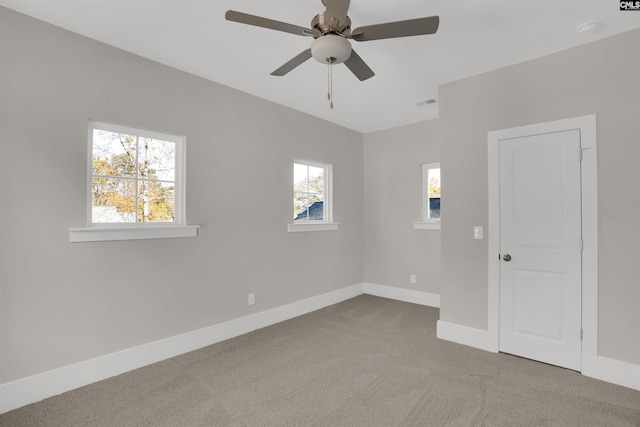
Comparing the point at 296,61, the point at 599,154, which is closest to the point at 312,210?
the point at 296,61

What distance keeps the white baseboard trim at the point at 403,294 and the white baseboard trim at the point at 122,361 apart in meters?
1.57

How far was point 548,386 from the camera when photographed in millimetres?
2377

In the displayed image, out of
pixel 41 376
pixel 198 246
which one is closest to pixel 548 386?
pixel 198 246

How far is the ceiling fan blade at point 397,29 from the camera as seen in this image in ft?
5.65

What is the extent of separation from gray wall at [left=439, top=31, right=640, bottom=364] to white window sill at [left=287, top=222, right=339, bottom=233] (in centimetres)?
167

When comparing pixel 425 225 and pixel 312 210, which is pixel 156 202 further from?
pixel 425 225

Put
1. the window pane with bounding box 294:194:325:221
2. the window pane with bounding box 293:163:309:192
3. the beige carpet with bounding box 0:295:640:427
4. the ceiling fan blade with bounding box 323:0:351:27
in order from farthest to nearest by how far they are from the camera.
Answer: the window pane with bounding box 294:194:325:221
the window pane with bounding box 293:163:309:192
the beige carpet with bounding box 0:295:640:427
the ceiling fan blade with bounding box 323:0:351:27

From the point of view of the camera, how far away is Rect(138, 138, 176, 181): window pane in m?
2.84

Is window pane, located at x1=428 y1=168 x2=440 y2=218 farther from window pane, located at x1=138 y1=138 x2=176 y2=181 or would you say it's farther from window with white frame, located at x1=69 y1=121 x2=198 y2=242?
window pane, located at x1=138 y1=138 x2=176 y2=181

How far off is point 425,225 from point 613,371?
2.44 meters

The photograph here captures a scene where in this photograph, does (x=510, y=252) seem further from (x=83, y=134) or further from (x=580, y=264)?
(x=83, y=134)

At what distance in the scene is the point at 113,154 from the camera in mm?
2662

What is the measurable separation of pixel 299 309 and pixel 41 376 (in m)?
2.51

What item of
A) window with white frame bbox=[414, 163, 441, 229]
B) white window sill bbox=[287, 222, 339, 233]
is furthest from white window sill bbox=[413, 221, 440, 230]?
white window sill bbox=[287, 222, 339, 233]
